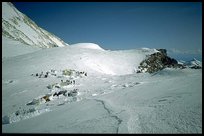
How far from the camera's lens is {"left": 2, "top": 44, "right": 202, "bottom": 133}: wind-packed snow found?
3266 millimetres

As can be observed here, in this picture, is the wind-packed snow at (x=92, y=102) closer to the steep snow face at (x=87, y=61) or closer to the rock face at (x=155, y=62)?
the steep snow face at (x=87, y=61)

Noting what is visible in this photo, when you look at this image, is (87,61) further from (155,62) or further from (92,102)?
(92,102)

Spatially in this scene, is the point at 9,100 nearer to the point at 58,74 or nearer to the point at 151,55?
the point at 58,74

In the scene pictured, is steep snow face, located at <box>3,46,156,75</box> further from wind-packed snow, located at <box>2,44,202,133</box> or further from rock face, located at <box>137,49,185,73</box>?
rock face, located at <box>137,49,185,73</box>

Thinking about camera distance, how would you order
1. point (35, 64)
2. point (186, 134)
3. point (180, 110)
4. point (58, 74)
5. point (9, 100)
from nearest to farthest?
point (186, 134) → point (180, 110) → point (9, 100) → point (58, 74) → point (35, 64)

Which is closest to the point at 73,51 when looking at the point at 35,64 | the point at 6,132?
the point at 35,64

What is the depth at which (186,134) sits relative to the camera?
105 inches

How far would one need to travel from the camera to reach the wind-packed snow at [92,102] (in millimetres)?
3266

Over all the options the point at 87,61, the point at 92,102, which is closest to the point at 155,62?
the point at 87,61

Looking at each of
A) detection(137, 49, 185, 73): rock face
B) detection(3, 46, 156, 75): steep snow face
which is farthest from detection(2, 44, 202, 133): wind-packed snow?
detection(137, 49, 185, 73): rock face

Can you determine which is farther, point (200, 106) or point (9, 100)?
point (9, 100)

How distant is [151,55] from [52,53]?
1019 centimetres

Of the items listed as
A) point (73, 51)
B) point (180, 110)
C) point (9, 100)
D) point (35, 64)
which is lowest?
point (9, 100)

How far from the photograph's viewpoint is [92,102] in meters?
5.54
